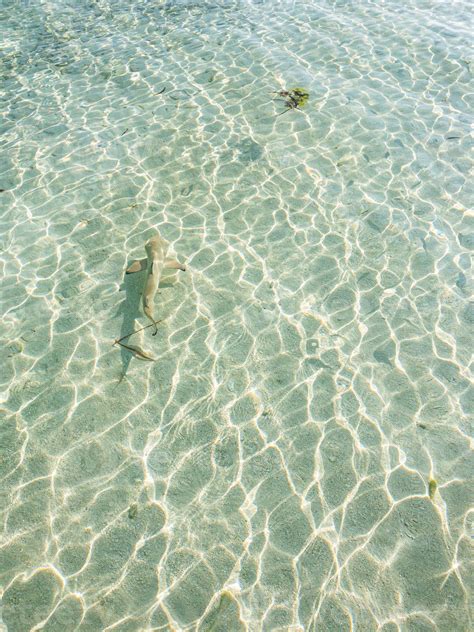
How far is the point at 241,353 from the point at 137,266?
1649 mm

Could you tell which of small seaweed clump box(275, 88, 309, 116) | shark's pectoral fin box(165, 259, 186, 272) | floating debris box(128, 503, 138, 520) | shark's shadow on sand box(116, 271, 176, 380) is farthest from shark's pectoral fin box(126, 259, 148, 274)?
small seaweed clump box(275, 88, 309, 116)

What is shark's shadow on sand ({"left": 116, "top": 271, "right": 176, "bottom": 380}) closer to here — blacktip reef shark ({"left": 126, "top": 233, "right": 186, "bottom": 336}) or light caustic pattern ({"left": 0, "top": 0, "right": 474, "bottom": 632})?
light caustic pattern ({"left": 0, "top": 0, "right": 474, "bottom": 632})

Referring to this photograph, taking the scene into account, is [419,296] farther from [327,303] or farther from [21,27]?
[21,27]

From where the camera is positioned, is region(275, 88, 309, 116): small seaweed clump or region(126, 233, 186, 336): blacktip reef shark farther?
region(275, 88, 309, 116): small seaweed clump

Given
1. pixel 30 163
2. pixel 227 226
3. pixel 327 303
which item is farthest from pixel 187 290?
pixel 30 163

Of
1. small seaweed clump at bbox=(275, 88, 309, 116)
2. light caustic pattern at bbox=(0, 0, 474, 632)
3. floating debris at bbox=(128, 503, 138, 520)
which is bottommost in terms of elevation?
floating debris at bbox=(128, 503, 138, 520)

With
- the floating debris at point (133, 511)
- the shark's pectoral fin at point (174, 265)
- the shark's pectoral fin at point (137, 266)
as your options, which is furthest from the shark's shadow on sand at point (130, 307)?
the floating debris at point (133, 511)

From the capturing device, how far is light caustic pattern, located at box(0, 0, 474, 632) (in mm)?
3643

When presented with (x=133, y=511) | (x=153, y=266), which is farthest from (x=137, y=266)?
(x=133, y=511)

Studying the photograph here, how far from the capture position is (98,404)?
15.4 ft

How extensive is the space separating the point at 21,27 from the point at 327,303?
11.3 m

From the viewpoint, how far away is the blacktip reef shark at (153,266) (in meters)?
4.95

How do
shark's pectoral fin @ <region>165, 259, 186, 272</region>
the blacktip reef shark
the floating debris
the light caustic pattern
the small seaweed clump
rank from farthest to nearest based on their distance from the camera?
the small seaweed clump < shark's pectoral fin @ <region>165, 259, 186, 272</region> < the blacktip reef shark < the floating debris < the light caustic pattern

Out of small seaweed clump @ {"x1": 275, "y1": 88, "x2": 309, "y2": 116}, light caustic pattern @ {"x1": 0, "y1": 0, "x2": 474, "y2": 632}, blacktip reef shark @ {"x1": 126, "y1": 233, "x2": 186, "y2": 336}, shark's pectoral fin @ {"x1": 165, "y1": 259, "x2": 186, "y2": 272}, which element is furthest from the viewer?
small seaweed clump @ {"x1": 275, "y1": 88, "x2": 309, "y2": 116}
